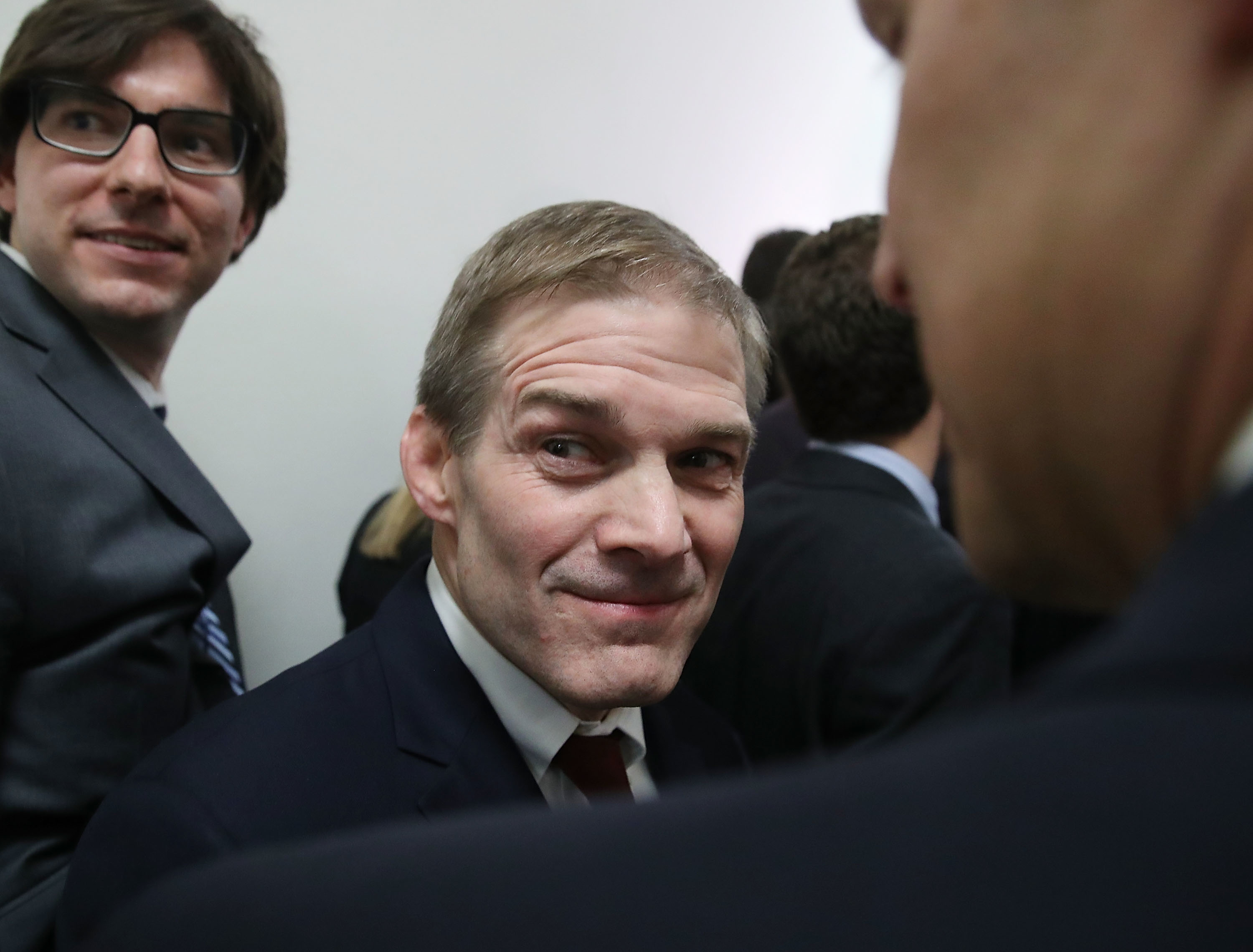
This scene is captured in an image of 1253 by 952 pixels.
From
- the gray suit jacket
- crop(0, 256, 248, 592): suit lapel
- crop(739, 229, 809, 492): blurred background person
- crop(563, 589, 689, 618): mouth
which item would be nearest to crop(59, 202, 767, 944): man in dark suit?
crop(563, 589, 689, 618): mouth

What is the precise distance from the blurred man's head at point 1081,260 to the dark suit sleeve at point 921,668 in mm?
1138

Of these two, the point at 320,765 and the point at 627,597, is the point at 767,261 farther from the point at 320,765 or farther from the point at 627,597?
the point at 320,765

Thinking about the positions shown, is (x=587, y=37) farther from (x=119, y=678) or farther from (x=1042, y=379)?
(x=1042, y=379)

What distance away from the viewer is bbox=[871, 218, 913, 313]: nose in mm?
488

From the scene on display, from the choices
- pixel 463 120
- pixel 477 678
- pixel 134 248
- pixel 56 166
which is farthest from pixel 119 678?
pixel 463 120

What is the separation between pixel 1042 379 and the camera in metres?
0.38

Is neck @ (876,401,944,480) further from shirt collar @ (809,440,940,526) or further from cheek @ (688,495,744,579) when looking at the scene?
cheek @ (688,495,744,579)

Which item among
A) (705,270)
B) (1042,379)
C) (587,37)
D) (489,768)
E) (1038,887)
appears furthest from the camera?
(587,37)

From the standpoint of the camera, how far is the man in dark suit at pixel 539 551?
106 cm

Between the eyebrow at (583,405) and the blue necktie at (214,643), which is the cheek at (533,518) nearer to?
the eyebrow at (583,405)

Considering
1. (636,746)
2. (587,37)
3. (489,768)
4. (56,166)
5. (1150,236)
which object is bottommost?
(636,746)

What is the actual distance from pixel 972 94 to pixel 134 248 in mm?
1370

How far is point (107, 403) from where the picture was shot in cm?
137

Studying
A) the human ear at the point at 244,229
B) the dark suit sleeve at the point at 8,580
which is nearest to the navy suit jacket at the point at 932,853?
the dark suit sleeve at the point at 8,580
